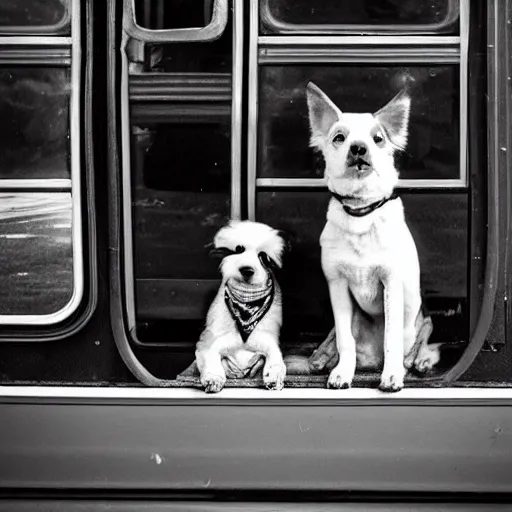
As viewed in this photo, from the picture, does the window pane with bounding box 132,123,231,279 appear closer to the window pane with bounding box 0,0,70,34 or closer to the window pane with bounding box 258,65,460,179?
the window pane with bounding box 258,65,460,179

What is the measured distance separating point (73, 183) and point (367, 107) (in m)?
0.96

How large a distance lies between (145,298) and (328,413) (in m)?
0.69

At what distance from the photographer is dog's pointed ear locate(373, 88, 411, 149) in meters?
2.62

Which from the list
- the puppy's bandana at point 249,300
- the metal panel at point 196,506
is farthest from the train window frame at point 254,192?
the metal panel at point 196,506

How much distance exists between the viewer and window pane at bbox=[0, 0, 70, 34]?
8.72ft

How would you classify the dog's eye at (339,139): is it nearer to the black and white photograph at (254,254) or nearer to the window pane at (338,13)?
the black and white photograph at (254,254)

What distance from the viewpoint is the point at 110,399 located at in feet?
8.69

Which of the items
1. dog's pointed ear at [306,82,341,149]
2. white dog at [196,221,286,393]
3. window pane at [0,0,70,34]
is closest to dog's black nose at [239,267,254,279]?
white dog at [196,221,286,393]

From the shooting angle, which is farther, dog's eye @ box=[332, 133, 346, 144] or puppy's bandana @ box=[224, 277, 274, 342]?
puppy's bandana @ box=[224, 277, 274, 342]

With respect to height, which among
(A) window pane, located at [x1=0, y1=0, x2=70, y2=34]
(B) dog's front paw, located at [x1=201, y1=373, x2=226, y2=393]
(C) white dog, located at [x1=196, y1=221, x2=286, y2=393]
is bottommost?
(B) dog's front paw, located at [x1=201, y1=373, x2=226, y2=393]

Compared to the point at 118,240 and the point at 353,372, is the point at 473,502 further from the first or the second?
the point at 118,240

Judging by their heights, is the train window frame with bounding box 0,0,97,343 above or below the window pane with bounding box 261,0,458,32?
below

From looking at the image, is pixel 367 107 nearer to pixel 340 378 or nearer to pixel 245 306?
pixel 245 306

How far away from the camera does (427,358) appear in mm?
2697
